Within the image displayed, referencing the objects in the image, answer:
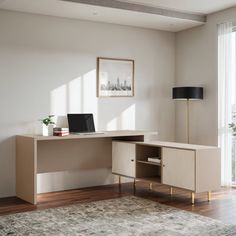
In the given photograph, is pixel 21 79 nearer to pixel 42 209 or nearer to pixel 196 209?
pixel 42 209

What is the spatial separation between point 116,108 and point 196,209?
2.09 meters

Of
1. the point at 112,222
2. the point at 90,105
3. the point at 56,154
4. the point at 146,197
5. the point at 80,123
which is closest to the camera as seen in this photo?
the point at 112,222

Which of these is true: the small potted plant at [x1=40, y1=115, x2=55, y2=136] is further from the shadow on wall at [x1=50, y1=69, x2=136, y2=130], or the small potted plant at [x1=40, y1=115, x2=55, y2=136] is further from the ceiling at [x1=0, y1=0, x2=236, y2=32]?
the ceiling at [x1=0, y1=0, x2=236, y2=32]

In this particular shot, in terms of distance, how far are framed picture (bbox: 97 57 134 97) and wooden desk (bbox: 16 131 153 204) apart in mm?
663

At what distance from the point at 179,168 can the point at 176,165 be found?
0.06m

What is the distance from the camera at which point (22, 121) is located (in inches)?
199

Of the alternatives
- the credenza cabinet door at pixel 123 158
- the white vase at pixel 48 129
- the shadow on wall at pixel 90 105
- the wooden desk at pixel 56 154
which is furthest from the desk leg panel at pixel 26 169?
the credenza cabinet door at pixel 123 158

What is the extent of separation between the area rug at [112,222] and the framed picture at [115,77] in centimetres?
187

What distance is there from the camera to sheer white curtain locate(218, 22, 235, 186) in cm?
545

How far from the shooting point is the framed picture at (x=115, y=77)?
566 centimetres

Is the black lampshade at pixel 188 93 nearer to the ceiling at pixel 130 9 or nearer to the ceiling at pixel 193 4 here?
the ceiling at pixel 130 9

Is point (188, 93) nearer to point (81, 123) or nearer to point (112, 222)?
point (81, 123)

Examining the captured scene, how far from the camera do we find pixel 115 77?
577cm

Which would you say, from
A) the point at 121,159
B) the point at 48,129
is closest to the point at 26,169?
the point at 48,129
